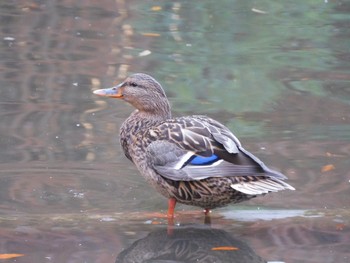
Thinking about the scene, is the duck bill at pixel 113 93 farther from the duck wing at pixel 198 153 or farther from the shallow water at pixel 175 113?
the duck wing at pixel 198 153

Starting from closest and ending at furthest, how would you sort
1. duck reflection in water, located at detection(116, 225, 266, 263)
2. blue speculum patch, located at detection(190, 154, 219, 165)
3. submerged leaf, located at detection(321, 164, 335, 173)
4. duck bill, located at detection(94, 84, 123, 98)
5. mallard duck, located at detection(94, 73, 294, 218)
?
duck reflection in water, located at detection(116, 225, 266, 263), mallard duck, located at detection(94, 73, 294, 218), blue speculum patch, located at detection(190, 154, 219, 165), duck bill, located at detection(94, 84, 123, 98), submerged leaf, located at detection(321, 164, 335, 173)

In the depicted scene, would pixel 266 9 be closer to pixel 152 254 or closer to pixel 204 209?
pixel 204 209

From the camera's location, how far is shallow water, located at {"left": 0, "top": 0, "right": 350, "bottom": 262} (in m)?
6.00

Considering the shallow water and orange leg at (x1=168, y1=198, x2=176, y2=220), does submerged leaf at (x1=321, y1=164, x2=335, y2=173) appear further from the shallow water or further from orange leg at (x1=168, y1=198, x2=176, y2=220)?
orange leg at (x1=168, y1=198, x2=176, y2=220)

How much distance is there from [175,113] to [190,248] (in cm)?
341

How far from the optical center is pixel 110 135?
8.57m

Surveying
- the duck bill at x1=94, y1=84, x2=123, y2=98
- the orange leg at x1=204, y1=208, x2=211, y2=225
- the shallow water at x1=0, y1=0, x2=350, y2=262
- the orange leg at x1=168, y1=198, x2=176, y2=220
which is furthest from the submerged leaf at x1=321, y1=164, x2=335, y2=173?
the duck bill at x1=94, y1=84, x2=123, y2=98

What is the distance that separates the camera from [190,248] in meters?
5.91

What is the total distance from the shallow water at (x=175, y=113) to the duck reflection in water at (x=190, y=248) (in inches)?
0.5

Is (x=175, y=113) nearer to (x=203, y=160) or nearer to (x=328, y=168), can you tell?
(x=328, y=168)

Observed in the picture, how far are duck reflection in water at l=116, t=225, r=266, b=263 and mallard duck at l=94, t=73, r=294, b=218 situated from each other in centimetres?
27

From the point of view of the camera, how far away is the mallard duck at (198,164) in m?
6.14

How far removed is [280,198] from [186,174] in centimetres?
95

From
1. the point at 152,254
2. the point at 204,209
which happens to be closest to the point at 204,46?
the point at 204,209
